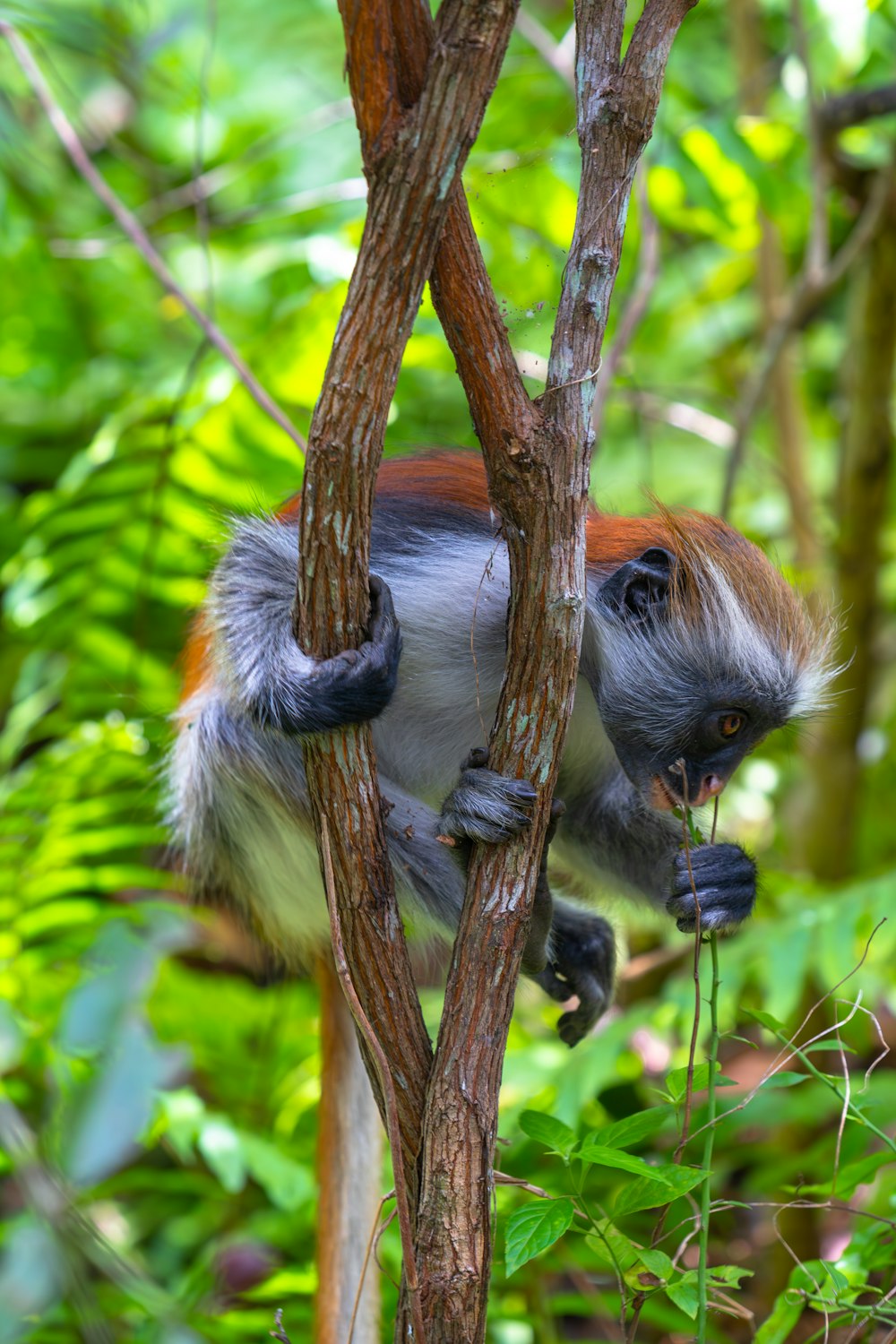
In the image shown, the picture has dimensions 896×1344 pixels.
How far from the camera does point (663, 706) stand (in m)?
2.89

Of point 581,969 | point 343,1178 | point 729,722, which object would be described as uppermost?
point 729,722

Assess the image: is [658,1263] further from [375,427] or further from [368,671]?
[375,427]

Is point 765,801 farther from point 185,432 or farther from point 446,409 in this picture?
point 185,432

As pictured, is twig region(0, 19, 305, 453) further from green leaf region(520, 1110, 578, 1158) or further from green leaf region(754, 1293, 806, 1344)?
green leaf region(754, 1293, 806, 1344)

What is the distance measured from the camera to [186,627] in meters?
4.09

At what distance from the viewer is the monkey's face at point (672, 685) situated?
2867 millimetres

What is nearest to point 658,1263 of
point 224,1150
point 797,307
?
point 224,1150

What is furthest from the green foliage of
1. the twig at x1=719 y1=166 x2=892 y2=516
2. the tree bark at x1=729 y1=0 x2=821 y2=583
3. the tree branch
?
the tree branch

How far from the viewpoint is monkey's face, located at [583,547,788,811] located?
9.41ft

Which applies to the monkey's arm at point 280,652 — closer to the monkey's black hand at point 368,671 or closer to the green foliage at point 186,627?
the monkey's black hand at point 368,671

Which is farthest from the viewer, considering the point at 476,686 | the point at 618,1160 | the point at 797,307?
the point at 797,307

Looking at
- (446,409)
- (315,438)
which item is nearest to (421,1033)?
(315,438)

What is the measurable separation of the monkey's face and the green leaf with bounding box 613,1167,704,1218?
3.52ft

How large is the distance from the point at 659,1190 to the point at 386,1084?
0.45m
